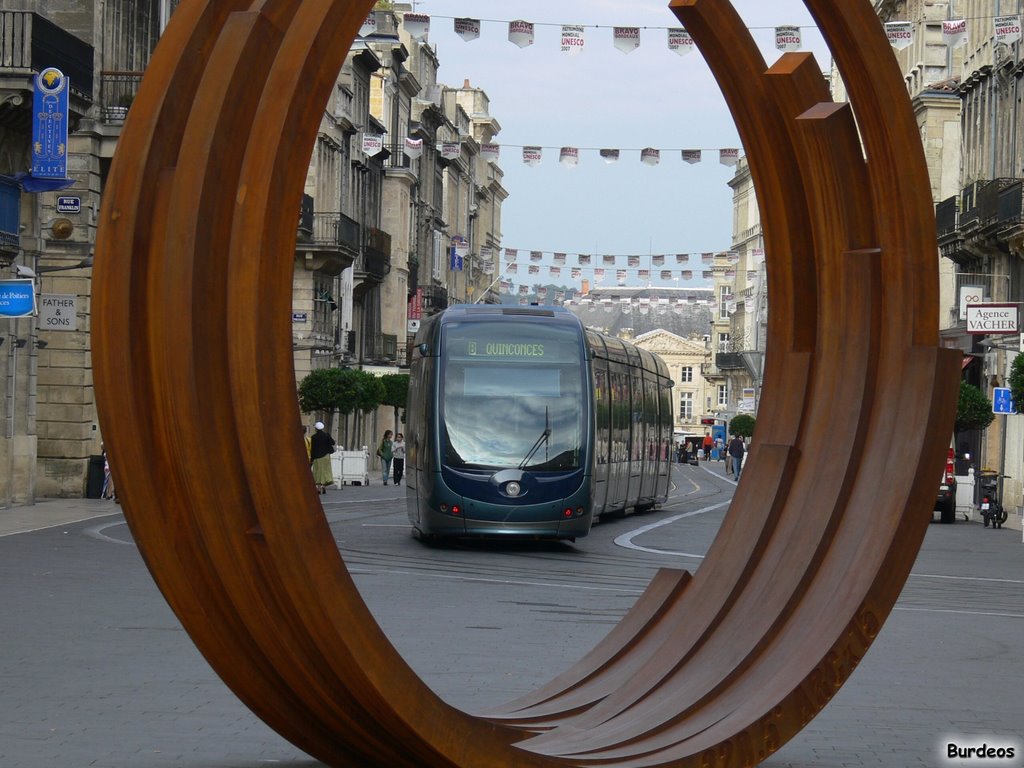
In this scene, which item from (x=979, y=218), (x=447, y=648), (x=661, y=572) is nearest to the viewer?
(x=661, y=572)

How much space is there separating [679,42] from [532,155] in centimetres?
1595

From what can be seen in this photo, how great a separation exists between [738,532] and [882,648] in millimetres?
5065

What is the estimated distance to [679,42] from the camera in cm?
3300

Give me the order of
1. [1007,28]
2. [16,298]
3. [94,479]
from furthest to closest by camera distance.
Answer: [1007,28] → [94,479] → [16,298]

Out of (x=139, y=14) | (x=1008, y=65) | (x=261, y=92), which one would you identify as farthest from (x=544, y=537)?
(x=1008, y=65)

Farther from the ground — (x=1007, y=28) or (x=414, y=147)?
(x=414, y=147)

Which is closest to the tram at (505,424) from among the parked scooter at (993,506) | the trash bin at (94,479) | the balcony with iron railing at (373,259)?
the trash bin at (94,479)

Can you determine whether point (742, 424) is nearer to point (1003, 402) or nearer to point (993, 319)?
point (1003, 402)

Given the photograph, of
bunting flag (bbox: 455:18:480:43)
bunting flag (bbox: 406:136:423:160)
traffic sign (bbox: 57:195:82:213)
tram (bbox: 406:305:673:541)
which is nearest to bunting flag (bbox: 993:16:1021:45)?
bunting flag (bbox: 455:18:480:43)

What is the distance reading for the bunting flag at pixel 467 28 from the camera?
33781 millimetres

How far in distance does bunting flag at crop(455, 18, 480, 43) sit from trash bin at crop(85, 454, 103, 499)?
10686 millimetres

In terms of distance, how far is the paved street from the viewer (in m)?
9.12

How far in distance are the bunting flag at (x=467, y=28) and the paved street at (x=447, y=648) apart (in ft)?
39.5

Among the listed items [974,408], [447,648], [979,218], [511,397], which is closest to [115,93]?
[511,397]
